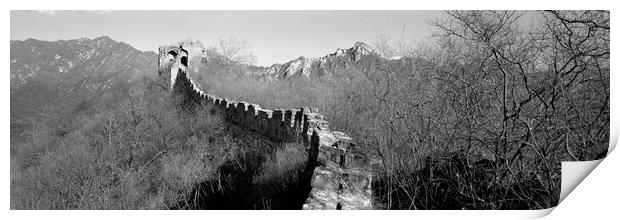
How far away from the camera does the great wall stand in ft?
13.8

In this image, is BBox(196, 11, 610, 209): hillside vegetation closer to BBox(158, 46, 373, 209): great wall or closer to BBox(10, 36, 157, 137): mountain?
BBox(158, 46, 373, 209): great wall

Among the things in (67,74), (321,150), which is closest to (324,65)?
(67,74)

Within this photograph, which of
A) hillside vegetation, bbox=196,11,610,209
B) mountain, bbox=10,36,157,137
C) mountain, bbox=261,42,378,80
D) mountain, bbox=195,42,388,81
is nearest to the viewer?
hillside vegetation, bbox=196,11,610,209

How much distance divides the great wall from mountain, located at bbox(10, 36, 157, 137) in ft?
10.8

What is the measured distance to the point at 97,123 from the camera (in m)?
18.3

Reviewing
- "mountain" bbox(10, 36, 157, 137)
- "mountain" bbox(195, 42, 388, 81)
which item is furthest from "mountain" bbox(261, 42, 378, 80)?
"mountain" bbox(10, 36, 157, 137)

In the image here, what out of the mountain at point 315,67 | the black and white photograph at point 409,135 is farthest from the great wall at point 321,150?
the mountain at point 315,67

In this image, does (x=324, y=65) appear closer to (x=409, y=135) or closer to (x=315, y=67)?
(x=315, y=67)

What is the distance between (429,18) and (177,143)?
29.2ft

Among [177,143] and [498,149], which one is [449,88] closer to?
[498,149]

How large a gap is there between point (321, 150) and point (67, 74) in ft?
32.2

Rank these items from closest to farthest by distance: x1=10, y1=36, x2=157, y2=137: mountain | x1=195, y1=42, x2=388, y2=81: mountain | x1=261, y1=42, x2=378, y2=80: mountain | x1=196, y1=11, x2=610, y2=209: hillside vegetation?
x1=196, y1=11, x2=610, y2=209: hillside vegetation, x1=10, y1=36, x2=157, y2=137: mountain, x1=195, y1=42, x2=388, y2=81: mountain, x1=261, y1=42, x2=378, y2=80: mountain

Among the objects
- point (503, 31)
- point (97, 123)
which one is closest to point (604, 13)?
point (503, 31)

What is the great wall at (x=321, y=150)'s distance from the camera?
4.21m
